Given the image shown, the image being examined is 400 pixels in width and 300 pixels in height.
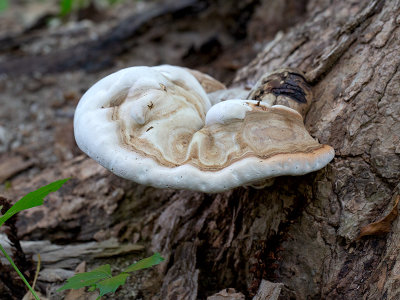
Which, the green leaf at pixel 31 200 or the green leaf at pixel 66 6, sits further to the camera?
the green leaf at pixel 66 6

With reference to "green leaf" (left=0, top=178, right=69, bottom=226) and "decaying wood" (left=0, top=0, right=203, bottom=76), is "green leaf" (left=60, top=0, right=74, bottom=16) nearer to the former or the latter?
"decaying wood" (left=0, top=0, right=203, bottom=76)

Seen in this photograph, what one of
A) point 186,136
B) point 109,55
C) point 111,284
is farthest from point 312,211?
point 109,55

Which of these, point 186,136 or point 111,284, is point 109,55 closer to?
point 186,136

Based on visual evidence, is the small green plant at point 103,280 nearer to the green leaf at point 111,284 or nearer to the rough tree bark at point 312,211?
the green leaf at point 111,284

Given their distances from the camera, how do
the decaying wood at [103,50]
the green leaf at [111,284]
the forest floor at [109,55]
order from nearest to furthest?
the green leaf at [111,284]
the forest floor at [109,55]
the decaying wood at [103,50]

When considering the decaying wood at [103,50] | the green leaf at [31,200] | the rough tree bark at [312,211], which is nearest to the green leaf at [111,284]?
the green leaf at [31,200]

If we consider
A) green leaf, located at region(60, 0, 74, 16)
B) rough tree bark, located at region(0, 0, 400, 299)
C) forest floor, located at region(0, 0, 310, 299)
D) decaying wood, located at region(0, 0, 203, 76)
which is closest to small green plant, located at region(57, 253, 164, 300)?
rough tree bark, located at region(0, 0, 400, 299)

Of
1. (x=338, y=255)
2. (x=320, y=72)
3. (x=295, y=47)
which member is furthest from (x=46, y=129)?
(x=338, y=255)
